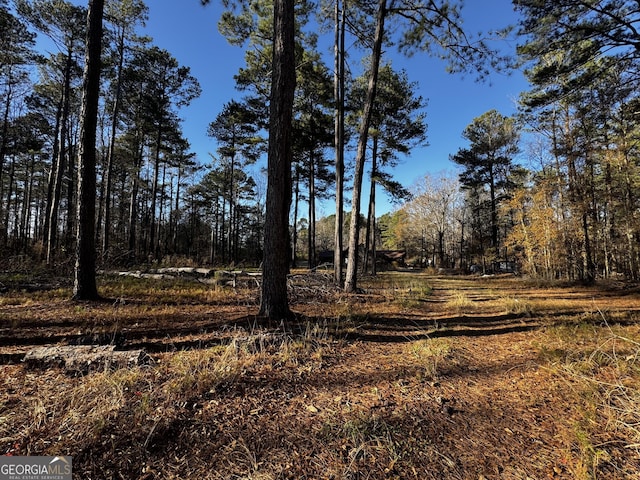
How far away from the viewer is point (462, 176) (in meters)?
20.0

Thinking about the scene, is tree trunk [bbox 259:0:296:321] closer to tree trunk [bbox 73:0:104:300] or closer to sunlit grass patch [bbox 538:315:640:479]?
sunlit grass patch [bbox 538:315:640:479]

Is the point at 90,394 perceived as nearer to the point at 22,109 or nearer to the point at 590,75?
the point at 590,75

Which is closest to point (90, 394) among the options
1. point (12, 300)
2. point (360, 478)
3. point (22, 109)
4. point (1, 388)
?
point (1, 388)

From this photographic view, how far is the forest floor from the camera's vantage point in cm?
155

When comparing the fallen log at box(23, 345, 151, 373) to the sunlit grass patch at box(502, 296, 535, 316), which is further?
the sunlit grass patch at box(502, 296, 535, 316)

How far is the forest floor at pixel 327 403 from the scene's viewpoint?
1547 mm

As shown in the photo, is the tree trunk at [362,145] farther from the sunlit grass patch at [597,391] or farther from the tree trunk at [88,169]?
the tree trunk at [88,169]

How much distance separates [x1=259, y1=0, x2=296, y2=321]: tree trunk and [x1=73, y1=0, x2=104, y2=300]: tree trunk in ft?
12.8

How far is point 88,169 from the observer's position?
5.36 m

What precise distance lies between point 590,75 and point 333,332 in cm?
918

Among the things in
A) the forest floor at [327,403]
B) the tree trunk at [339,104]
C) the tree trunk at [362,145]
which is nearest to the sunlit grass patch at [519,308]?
the forest floor at [327,403]

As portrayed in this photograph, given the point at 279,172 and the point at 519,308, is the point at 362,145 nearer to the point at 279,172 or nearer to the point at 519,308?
the point at 279,172

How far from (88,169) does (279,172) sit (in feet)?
13.7

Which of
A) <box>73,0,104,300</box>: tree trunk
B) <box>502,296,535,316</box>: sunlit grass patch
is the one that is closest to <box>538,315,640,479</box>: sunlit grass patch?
<box>502,296,535,316</box>: sunlit grass patch
